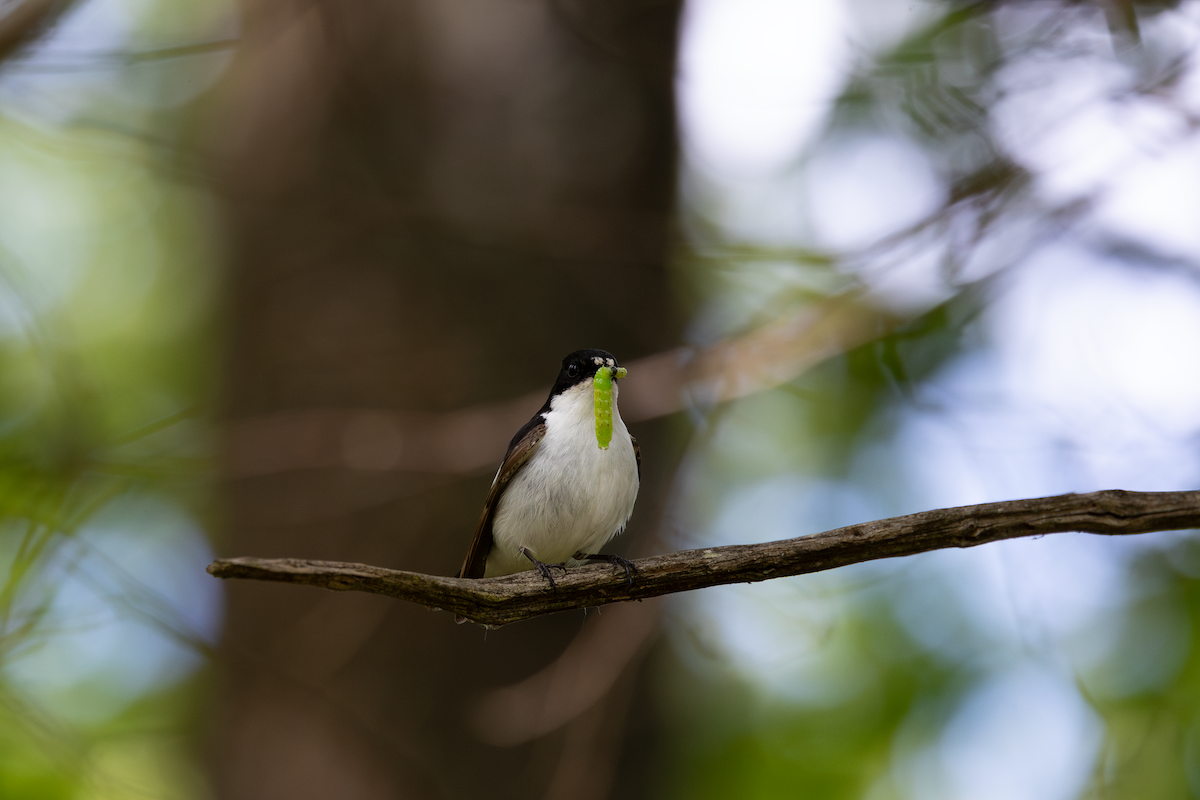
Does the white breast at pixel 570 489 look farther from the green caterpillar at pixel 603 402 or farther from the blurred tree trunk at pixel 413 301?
the blurred tree trunk at pixel 413 301

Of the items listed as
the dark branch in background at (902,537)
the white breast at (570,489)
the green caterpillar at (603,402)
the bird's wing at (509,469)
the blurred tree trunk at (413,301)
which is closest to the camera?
the dark branch in background at (902,537)

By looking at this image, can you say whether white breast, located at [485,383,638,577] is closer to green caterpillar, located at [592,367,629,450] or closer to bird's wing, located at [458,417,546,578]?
bird's wing, located at [458,417,546,578]

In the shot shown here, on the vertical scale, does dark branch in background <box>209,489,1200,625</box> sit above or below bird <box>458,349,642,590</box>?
below

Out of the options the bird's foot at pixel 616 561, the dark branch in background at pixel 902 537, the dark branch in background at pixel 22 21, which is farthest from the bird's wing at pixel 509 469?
the dark branch in background at pixel 22 21

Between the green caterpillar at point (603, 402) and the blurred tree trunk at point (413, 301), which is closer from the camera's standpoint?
the green caterpillar at point (603, 402)

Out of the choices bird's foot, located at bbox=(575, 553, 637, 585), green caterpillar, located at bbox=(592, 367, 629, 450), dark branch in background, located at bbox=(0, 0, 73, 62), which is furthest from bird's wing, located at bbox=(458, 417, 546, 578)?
dark branch in background, located at bbox=(0, 0, 73, 62)

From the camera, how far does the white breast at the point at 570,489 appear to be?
310 cm

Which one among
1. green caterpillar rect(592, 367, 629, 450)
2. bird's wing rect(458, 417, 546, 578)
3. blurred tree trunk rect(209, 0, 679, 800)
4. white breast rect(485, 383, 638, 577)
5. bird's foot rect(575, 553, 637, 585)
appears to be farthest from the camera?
blurred tree trunk rect(209, 0, 679, 800)

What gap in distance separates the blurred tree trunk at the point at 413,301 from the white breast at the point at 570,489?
1.88 feet

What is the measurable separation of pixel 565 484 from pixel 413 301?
134 centimetres

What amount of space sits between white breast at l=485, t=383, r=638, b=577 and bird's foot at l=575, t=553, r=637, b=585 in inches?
2.2

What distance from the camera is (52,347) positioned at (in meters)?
3.78

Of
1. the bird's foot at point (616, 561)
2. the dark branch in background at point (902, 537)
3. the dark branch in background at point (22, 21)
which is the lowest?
the dark branch in background at point (902, 537)

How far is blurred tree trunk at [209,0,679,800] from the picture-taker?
144 inches
